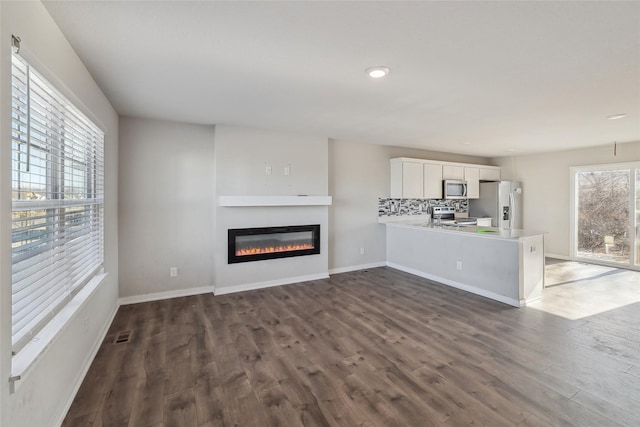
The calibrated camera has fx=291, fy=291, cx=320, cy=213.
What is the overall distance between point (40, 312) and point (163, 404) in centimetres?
96

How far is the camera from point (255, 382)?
2219 millimetres

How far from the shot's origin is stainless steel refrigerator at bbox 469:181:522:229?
680cm

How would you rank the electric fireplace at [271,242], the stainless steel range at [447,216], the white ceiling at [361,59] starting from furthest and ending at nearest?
the stainless steel range at [447,216], the electric fireplace at [271,242], the white ceiling at [361,59]

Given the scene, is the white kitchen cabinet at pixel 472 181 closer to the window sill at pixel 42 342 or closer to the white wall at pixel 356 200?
the white wall at pixel 356 200

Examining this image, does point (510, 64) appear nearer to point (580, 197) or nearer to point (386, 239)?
point (386, 239)

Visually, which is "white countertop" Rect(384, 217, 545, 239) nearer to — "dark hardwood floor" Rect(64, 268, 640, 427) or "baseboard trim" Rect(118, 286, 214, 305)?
"dark hardwood floor" Rect(64, 268, 640, 427)

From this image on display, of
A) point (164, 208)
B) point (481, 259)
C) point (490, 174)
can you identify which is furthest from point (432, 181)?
point (164, 208)

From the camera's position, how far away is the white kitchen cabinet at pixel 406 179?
578 cm

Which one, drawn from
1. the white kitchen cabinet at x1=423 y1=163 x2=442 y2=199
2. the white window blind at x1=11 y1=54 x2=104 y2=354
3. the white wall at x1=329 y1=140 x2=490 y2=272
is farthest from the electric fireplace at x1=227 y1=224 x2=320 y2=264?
the white kitchen cabinet at x1=423 y1=163 x2=442 y2=199

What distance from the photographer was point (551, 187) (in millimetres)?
6527

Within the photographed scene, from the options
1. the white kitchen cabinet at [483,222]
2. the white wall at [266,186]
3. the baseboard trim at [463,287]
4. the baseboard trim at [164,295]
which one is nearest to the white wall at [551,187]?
the white kitchen cabinet at [483,222]

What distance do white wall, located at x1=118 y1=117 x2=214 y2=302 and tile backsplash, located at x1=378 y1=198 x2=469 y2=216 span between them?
337cm

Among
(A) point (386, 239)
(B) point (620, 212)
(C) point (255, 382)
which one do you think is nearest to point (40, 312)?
(C) point (255, 382)

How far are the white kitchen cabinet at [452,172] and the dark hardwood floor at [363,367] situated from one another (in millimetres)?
3319
